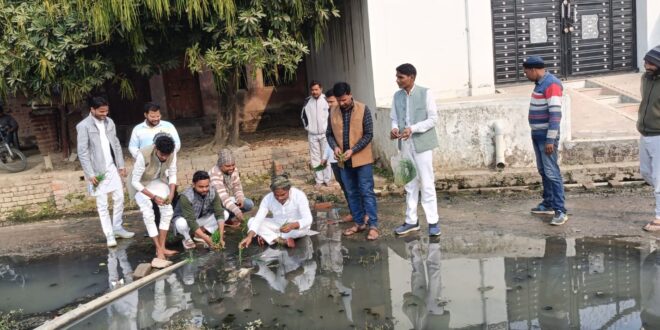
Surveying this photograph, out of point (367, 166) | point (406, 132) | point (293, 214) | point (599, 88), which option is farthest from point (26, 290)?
point (599, 88)

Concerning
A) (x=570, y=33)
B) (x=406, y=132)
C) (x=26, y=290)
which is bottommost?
(x=26, y=290)

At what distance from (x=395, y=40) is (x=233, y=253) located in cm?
507

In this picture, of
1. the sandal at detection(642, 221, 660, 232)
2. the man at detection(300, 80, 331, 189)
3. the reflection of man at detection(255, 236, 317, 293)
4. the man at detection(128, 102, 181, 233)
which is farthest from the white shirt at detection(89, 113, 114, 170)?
the sandal at detection(642, 221, 660, 232)

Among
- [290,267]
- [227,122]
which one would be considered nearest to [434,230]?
[290,267]

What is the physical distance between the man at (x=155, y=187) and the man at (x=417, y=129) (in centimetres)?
246

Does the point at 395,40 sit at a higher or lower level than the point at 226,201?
higher

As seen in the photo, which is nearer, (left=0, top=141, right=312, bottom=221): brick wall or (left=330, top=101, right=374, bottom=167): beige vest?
(left=330, top=101, right=374, bottom=167): beige vest

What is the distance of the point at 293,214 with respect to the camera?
672 centimetres

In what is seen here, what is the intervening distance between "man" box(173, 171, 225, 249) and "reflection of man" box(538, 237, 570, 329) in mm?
3404

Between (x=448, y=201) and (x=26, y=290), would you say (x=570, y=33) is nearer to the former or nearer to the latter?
(x=448, y=201)

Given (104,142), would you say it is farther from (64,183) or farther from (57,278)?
(64,183)

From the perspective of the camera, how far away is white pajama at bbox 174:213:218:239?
268 inches

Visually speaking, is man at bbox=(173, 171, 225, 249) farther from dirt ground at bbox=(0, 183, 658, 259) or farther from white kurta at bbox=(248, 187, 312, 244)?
dirt ground at bbox=(0, 183, 658, 259)

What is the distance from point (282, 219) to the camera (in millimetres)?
6742
